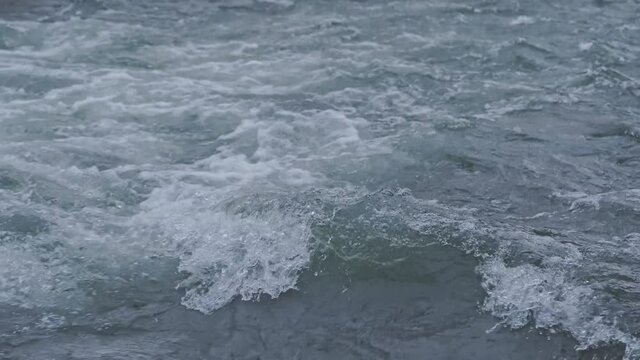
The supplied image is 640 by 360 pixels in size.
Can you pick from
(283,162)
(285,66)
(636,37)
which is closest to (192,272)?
(283,162)

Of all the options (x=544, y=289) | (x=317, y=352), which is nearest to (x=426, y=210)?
(x=544, y=289)

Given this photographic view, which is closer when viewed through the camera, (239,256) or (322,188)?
(239,256)

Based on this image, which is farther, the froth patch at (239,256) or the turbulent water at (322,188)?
the froth patch at (239,256)

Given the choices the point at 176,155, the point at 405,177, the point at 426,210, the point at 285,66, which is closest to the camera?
the point at 426,210

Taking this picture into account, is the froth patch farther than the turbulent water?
Yes

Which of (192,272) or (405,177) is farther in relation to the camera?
(405,177)

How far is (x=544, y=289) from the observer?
4.84 metres

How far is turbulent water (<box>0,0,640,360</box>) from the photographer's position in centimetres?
471

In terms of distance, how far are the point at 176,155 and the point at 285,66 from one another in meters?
2.38

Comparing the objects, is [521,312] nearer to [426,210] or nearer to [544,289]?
[544,289]

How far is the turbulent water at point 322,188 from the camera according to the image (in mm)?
4711

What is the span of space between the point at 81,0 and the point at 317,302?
7631 millimetres

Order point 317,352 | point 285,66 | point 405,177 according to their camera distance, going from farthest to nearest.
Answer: point 285,66, point 405,177, point 317,352

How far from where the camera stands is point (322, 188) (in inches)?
239
